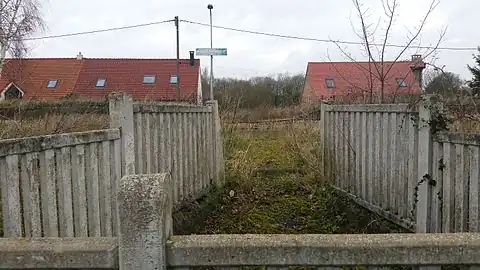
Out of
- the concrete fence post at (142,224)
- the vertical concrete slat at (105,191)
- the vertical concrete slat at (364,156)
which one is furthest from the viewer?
the vertical concrete slat at (364,156)

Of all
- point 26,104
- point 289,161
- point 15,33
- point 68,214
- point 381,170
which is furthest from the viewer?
point 15,33

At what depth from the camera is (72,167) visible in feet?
8.56

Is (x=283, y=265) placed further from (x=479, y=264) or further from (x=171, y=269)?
(x=479, y=264)

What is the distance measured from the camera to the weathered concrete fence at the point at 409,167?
118 inches

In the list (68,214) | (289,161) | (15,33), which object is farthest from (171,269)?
(15,33)

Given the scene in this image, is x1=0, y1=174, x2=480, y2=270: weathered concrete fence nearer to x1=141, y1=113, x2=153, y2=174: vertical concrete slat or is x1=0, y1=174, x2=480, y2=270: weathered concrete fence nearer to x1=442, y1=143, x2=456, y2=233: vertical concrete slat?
x1=442, y1=143, x2=456, y2=233: vertical concrete slat

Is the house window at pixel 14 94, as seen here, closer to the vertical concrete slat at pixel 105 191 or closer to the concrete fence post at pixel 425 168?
the vertical concrete slat at pixel 105 191

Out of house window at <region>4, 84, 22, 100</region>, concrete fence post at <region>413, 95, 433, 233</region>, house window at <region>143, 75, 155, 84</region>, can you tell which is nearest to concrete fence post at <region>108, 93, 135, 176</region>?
concrete fence post at <region>413, 95, 433, 233</region>

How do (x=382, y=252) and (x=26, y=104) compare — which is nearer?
(x=382, y=252)

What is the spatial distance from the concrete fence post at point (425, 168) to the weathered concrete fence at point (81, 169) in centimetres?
Answer: 244

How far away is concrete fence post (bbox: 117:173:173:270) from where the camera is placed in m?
1.43

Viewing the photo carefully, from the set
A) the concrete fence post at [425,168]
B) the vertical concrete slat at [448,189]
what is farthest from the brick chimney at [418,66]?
the vertical concrete slat at [448,189]

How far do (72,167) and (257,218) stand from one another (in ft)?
10.7

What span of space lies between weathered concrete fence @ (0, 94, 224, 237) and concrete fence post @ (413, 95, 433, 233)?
2444 millimetres
